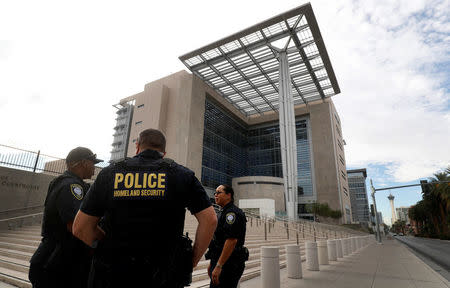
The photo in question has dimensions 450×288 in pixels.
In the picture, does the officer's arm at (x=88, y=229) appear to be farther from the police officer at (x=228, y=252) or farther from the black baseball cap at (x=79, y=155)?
the police officer at (x=228, y=252)

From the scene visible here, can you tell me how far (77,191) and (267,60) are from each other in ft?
130

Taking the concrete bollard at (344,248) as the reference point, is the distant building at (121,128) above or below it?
above

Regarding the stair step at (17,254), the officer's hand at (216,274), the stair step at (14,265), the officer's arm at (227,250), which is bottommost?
the stair step at (14,265)

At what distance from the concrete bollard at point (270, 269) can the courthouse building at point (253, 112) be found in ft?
104

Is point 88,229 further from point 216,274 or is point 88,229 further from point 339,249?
point 339,249

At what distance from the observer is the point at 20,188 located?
11.8 metres

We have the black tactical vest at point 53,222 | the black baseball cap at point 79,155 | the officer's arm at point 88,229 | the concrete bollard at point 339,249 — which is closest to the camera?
the officer's arm at point 88,229

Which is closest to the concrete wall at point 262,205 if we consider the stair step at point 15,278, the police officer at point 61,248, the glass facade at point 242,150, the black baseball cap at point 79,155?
the glass facade at point 242,150

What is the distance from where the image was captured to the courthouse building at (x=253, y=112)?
3647 centimetres

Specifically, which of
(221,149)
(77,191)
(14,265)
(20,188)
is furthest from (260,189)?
(77,191)

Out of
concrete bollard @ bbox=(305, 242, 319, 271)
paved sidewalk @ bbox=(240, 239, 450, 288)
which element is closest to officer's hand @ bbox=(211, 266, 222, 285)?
paved sidewalk @ bbox=(240, 239, 450, 288)

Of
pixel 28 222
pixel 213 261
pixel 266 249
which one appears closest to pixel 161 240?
pixel 213 261

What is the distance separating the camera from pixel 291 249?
683cm

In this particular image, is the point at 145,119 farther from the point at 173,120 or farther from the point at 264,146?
the point at 264,146
